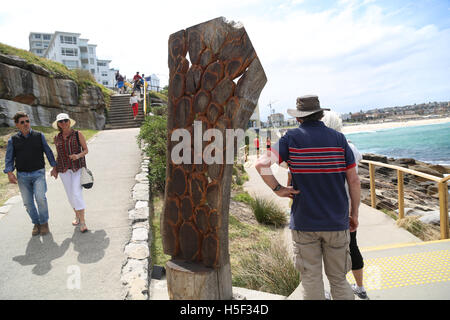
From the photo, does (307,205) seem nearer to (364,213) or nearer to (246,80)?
(246,80)

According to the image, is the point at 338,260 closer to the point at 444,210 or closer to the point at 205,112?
the point at 205,112

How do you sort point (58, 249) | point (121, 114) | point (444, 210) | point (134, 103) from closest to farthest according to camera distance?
point (58, 249) → point (444, 210) → point (134, 103) → point (121, 114)

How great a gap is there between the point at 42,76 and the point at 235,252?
1345cm

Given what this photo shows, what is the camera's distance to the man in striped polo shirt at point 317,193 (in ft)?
7.11

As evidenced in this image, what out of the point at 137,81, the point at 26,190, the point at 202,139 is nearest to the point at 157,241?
the point at 26,190

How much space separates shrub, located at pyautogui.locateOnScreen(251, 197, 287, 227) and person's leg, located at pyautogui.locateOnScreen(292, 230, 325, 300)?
4574 millimetres

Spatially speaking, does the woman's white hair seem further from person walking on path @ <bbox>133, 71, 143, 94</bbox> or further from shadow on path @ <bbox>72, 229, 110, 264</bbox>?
person walking on path @ <bbox>133, 71, 143, 94</bbox>

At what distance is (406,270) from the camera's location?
3.28 metres

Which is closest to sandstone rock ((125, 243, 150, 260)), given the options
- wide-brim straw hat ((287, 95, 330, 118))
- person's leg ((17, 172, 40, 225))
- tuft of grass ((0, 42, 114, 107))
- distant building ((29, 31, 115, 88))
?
person's leg ((17, 172, 40, 225))

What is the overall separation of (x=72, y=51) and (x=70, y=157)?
56046 millimetres

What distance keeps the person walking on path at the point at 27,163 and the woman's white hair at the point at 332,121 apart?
3.50 metres

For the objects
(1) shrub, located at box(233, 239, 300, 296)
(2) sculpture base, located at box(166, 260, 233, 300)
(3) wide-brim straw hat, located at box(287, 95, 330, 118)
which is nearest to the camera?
(3) wide-brim straw hat, located at box(287, 95, 330, 118)

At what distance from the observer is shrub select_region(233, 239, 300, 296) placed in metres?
3.51
